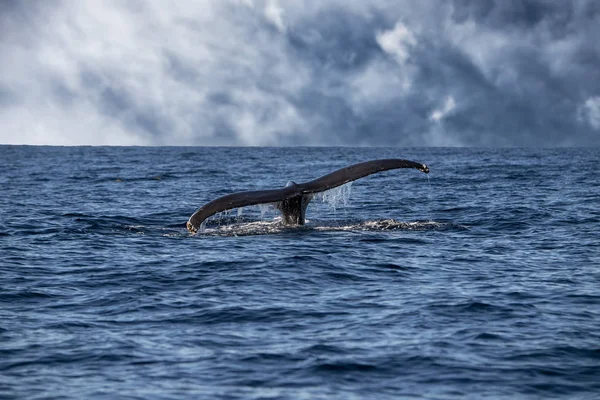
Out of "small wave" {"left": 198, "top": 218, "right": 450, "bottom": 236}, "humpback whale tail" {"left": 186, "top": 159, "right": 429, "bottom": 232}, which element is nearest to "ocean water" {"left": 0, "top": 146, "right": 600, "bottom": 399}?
"small wave" {"left": 198, "top": 218, "right": 450, "bottom": 236}

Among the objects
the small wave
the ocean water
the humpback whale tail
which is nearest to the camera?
the ocean water

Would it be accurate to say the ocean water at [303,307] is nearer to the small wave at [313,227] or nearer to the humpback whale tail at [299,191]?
the small wave at [313,227]

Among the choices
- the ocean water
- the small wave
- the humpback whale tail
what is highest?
the humpback whale tail

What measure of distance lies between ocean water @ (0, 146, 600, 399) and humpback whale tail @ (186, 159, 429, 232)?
411mm

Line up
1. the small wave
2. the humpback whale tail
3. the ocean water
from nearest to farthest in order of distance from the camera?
the ocean water
the humpback whale tail
the small wave

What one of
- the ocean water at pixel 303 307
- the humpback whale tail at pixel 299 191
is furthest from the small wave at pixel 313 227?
the humpback whale tail at pixel 299 191

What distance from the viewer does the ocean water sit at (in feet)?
30.8

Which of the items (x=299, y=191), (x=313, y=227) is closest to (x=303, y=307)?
(x=299, y=191)

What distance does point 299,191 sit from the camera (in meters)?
18.2

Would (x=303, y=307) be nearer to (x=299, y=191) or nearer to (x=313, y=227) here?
(x=299, y=191)

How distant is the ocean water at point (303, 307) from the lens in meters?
9.39

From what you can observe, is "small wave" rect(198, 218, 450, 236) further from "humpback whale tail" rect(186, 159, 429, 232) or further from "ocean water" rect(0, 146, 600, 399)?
"humpback whale tail" rect(186, 159, 429, 232)

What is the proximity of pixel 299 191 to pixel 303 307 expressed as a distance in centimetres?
593

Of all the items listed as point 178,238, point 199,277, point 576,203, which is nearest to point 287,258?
point 199,277
